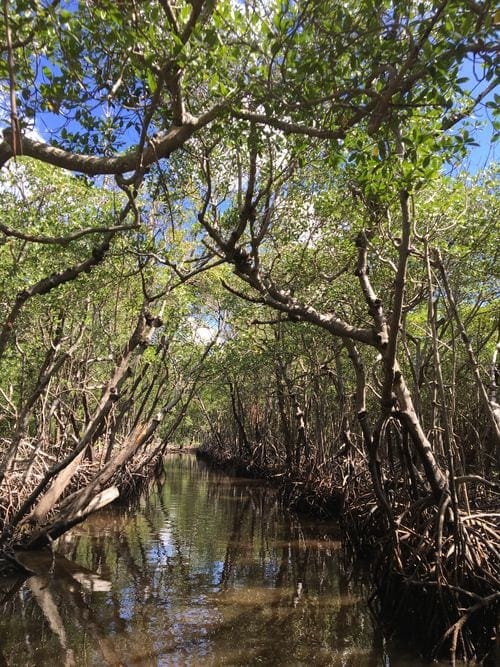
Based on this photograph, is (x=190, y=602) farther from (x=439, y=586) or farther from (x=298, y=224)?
(x=298, y=224)

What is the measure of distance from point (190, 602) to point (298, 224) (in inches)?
239

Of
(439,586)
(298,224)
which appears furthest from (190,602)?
(298,224)

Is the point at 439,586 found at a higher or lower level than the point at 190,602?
higher

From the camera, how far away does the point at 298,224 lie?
9172 mm

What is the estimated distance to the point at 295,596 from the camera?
738cm

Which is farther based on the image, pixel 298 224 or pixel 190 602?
pixel 298 224

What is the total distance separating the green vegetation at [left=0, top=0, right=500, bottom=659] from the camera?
371cm

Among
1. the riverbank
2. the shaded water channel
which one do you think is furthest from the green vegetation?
the shaded water channel

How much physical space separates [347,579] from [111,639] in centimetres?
408

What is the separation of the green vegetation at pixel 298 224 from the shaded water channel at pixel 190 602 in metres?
0.79

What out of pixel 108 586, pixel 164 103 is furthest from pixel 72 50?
pixel 108 586

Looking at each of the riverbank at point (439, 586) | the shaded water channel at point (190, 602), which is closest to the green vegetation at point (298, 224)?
the riverbank at point (439, 586)

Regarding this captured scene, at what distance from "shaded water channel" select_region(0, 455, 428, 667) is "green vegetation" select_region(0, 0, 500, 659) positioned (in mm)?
791

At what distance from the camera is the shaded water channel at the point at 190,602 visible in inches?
212
